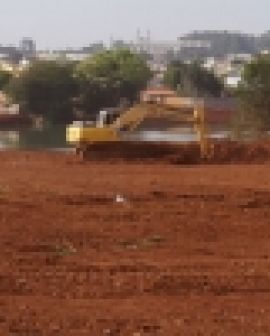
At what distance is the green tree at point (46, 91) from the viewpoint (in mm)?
51312

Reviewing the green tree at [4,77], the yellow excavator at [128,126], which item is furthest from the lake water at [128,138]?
the green tree at [4,77]

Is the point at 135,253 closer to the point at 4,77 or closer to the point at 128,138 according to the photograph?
the point at 128,138

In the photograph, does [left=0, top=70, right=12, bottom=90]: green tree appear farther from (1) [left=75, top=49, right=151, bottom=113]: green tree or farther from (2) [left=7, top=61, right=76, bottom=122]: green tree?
(2) [left=7, top=61, right=76, bottom=122]: green tree

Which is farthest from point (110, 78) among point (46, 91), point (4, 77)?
point (4, 77)

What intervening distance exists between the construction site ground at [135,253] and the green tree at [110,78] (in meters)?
37.1

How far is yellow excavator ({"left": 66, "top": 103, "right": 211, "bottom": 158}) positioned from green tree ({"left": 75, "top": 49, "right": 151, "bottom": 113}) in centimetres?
3306

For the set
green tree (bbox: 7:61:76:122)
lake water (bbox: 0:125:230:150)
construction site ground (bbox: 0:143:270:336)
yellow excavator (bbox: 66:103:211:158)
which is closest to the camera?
construction site ground (bbox: 0:143:270:336)

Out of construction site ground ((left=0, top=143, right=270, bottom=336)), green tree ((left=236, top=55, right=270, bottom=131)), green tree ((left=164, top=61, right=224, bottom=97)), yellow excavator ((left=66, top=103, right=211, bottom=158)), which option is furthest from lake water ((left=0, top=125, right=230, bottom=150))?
green tree ((left=164, top=61, right=224, bottom=97))

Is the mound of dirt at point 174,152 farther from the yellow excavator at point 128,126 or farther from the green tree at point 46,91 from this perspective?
the green tree at point 46,91

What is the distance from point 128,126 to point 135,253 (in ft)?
30.8

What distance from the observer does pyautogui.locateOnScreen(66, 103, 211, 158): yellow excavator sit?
18125mm

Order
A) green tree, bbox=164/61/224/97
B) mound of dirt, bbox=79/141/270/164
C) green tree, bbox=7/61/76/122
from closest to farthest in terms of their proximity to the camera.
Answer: mound of dirt, bbox=79/141/270/164
green tree, bbox=7/61/76/122
green tree, bbox=164/61/224/97

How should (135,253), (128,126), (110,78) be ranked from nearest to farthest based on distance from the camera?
(135,253) → (128,126) → (110,78)

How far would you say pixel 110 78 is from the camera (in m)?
58.1
